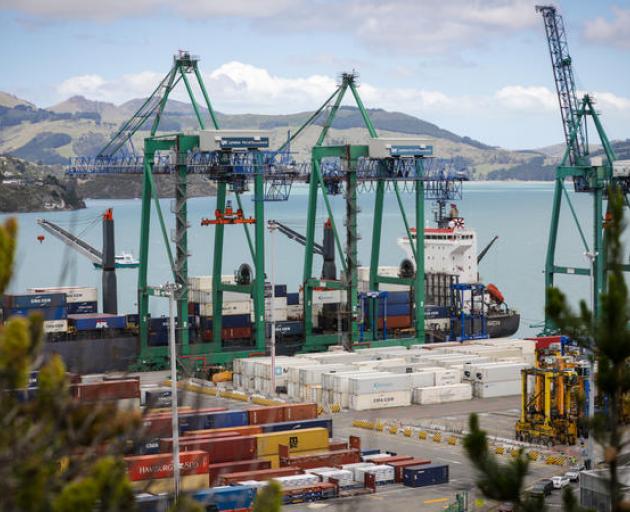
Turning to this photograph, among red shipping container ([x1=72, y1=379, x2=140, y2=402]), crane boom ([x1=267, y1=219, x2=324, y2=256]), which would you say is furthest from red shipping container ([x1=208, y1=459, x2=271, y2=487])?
crane boom ([x1=267, y1=219, x2=324, y2=256])

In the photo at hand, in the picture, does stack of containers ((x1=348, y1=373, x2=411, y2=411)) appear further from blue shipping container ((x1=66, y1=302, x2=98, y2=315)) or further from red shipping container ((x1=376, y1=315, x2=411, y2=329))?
blue shipping container ((x1=66, y1=302, x2=98, y2=315))

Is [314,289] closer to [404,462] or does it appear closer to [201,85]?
[201,85]

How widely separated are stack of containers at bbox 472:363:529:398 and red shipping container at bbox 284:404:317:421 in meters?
10.4

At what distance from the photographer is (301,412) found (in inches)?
1393

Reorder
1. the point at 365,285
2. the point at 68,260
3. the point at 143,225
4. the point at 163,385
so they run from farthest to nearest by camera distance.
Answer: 1. the point at 365,285
2. the point at 143,225
3. the point at 163,385
4. the point at 68,260

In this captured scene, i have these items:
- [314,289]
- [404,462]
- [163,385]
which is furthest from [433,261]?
[404,462]

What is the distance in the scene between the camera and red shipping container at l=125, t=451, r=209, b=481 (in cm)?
2694

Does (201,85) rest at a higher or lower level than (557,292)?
higher

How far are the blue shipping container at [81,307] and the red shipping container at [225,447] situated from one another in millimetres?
21668

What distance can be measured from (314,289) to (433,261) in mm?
12536

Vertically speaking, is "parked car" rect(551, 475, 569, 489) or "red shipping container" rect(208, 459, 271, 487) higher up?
"red shipping container" rect(208, 459, 271, 487)

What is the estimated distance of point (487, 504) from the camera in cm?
2850

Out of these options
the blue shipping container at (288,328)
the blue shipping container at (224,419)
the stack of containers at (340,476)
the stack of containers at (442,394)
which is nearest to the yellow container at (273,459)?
the stack of containers at (340,476)

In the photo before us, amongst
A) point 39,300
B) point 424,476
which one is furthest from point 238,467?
point 39,300
